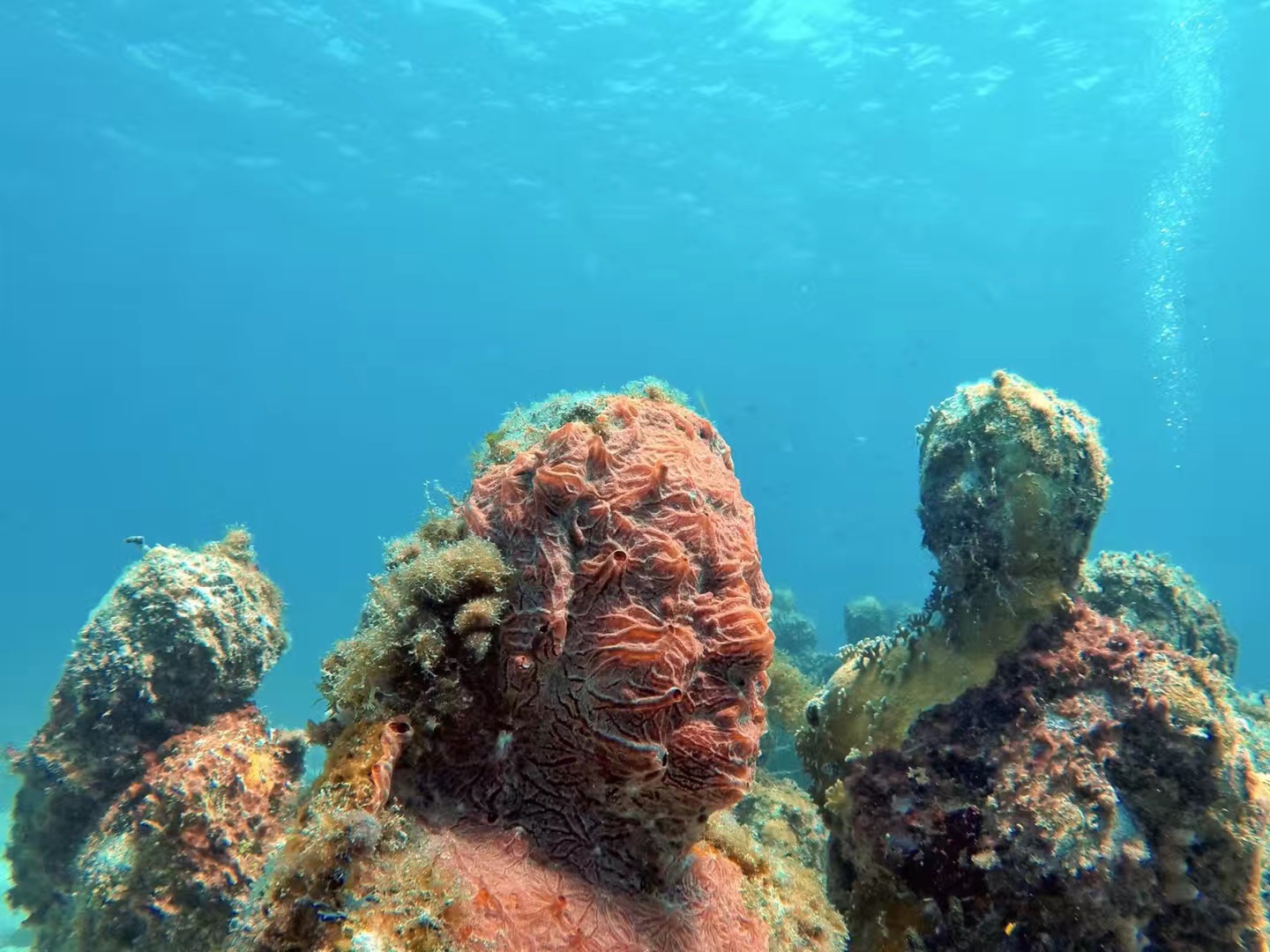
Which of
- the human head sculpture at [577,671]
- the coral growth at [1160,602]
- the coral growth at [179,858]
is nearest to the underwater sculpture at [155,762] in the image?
the coral growth at [179,858]

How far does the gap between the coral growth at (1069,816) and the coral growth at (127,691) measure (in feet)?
19.7

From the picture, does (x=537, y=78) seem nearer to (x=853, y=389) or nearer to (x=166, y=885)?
(x=166, y=885)

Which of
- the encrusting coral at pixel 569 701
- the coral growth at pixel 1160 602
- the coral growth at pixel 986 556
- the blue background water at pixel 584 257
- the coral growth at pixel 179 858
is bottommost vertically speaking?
the coral growth at pixel 179 858

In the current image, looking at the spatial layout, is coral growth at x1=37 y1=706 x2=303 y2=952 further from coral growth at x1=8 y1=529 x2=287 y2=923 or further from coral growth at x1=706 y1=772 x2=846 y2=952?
coral growth at x1=706 y1=772 x2=846 y2=952

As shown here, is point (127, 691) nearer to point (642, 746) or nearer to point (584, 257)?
point (642, 746)

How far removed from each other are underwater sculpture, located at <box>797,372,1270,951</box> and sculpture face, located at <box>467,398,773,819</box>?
A: 210 centimetres

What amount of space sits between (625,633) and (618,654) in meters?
0.10

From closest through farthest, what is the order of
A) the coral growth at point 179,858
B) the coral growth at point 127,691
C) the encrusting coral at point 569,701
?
the encrusting coral at point 569,701
the coral growth at point 179,858
the coral growth at point 127,691

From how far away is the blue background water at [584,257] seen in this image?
124 ft

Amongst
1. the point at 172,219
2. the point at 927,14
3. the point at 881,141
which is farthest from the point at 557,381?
the point at 927,14

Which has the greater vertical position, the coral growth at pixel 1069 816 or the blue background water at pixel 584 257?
the blue background water at pixel 584 257

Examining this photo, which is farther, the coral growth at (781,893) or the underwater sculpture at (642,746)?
the coral growth at (781,893)

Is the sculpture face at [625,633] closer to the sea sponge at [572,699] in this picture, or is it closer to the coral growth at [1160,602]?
the sea sponge at [572,699]

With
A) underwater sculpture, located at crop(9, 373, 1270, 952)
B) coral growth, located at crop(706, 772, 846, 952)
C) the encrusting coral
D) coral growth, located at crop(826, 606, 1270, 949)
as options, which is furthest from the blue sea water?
coral growth, located at crop(826, 606, 1270, 949)
